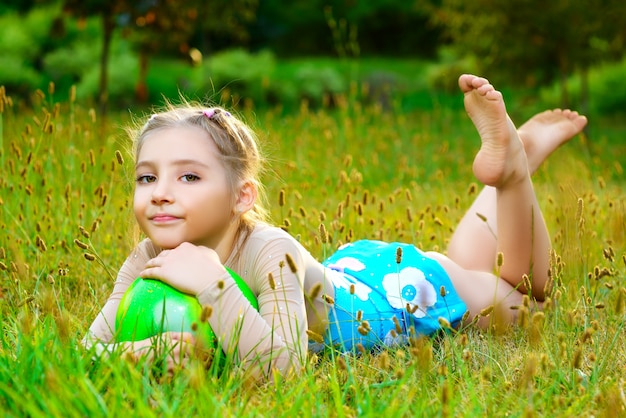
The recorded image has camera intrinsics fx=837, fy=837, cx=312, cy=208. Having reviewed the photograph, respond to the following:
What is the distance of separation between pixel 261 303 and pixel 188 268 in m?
0.23

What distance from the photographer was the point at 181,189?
2.34 m

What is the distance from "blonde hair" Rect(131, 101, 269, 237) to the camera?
2.47 m

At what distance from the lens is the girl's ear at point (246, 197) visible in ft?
8.21

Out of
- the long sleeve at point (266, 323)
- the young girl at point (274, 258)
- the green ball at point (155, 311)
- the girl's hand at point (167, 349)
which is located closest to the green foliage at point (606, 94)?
the young girl at point (274, 258)

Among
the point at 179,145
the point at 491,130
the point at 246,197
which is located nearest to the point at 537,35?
the point at 491,130

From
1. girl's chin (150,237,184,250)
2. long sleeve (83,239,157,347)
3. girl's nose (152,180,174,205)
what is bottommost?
long sleeve (83,239,157,347)

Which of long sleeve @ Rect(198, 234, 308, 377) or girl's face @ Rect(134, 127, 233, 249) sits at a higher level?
girl's face @ Rect(134, 127, 233, 249)

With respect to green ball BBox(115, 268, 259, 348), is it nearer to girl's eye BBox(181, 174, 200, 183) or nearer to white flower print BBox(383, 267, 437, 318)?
girl's eye BBox(181, 174, 200, 183)

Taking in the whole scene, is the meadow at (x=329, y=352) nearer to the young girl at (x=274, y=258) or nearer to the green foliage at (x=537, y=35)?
the young girl at (x=274, y=258)

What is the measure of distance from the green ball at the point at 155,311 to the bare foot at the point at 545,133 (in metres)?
1.75

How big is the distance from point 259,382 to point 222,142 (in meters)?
0.72

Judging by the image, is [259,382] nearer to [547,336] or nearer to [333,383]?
[333,383]

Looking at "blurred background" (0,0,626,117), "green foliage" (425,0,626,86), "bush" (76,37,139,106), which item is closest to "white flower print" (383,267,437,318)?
"blurred background" (0,0,626,117)

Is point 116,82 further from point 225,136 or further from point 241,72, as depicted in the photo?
Result: point 225,136
